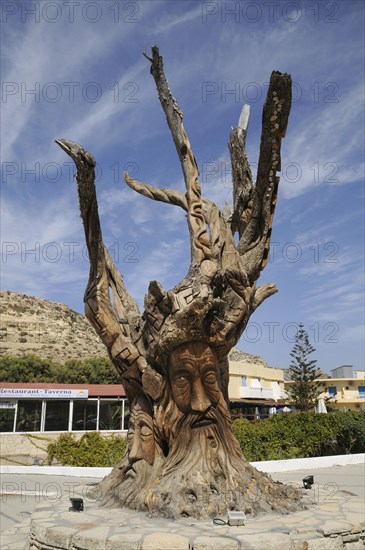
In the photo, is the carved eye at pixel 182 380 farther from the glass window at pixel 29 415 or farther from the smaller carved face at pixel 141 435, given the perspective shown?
the glass window at pixel 29 415

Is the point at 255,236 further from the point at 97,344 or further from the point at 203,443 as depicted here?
the point at 97,344

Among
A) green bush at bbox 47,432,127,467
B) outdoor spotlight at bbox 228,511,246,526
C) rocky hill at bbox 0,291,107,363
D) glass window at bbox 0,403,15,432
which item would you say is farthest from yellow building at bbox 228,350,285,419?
outdoor spotlight at bbox 228,511,246,526

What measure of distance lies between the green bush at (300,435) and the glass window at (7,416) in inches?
378

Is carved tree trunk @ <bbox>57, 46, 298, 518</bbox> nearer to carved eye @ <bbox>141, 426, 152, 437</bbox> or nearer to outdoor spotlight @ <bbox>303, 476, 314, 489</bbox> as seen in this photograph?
carved eye @ <bbox>141, 426, 152, 437</bbox>

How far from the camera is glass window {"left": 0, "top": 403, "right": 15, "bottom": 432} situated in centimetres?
1869

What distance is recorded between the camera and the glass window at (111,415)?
20.8 metres

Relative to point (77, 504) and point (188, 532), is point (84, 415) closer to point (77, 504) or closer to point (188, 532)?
point (77, 504)

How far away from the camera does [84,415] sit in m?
20.6

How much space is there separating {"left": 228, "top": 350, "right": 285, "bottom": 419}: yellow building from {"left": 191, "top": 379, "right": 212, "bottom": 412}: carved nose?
23690 mm

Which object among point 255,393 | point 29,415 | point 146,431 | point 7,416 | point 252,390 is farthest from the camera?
point 255,393

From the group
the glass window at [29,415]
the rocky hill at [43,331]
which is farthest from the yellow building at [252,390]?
the rocky hill at [43,331]

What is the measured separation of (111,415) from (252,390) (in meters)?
15.2

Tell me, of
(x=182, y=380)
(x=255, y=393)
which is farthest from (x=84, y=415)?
(x=255, y=393)

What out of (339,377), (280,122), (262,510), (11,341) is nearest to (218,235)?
(280,122)
